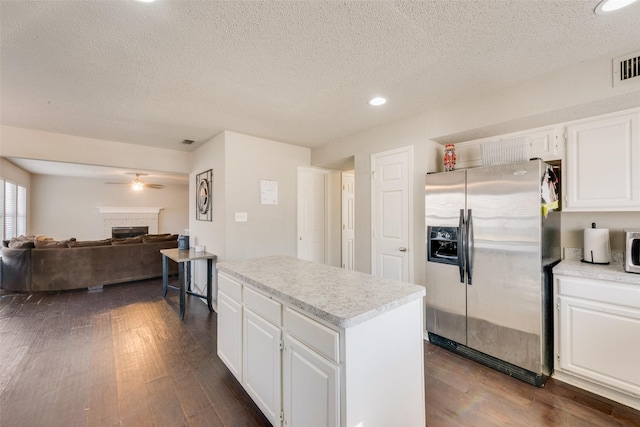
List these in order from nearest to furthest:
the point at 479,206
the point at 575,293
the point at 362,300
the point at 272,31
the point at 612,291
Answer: the point at 362,300, the point at 272,31, the point at 612,291, the point at 575,293, the point at 479,206

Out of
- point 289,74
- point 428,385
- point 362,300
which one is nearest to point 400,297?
point 362,300

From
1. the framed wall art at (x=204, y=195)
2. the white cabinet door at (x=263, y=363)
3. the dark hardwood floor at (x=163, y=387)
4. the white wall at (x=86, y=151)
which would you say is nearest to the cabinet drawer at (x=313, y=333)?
the white cabinet door at (x=263, y=363)

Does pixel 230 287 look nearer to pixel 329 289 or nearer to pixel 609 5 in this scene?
pixel 329 289

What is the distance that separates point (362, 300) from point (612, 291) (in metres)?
1.88

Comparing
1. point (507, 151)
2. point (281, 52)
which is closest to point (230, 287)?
point (281, 52)

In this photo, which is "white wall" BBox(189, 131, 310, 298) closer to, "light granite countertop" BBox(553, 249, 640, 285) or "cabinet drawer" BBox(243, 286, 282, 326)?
"cabinet drawer" BBox(243, 286, 282, 326)

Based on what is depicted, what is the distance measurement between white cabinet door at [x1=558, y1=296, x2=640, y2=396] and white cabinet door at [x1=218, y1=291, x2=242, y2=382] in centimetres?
246

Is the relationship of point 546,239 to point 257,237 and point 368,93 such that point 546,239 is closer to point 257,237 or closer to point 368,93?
point 368,93

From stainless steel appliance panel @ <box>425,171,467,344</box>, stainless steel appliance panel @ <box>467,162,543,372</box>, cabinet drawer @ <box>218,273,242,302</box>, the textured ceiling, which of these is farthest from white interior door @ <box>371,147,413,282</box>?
cabinet drawer @ <box>218,273,242,302</box>

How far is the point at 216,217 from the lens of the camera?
3.69 metres

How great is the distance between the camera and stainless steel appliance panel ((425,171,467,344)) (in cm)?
245

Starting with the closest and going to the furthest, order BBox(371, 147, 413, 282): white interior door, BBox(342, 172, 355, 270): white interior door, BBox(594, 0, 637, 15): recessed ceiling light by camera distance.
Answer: BBox(594, 0, 637, 15): recessed ceiling light → BBox(371, 147, 413, 282): white interior door → BBox(342, 172, 355, 270): white interior door

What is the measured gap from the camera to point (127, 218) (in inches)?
314

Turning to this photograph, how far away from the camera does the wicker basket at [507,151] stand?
219cm
